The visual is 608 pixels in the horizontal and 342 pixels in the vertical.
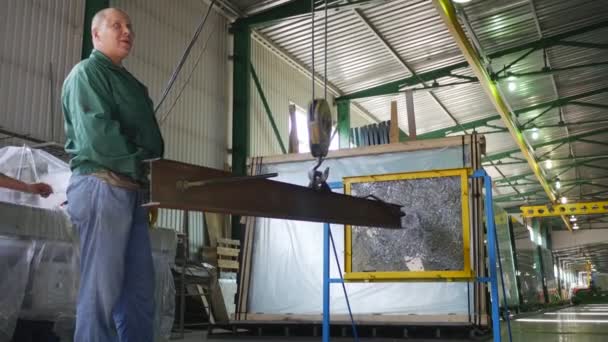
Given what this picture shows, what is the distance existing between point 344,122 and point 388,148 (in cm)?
825

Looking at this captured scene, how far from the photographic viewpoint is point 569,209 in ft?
70.2

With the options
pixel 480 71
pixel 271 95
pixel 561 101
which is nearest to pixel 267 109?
pixel 271 95

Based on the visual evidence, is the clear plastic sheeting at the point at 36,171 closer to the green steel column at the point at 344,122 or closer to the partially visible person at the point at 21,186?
the partially visible person at the point at 21,186

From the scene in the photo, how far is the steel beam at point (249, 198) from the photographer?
1.90 metres

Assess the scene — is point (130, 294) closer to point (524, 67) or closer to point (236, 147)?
point (236, 147)

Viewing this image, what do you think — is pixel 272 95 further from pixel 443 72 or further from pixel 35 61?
pixel 35 61

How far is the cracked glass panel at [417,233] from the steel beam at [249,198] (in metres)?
1.01

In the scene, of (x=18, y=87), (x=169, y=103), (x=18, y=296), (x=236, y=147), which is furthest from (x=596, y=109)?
(x=18, y=296)

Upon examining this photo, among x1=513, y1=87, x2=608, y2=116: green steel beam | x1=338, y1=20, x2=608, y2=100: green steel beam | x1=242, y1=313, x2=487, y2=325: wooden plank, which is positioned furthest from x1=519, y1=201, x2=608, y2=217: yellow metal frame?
x1=242, y1=313, x2=487, y2=325: wooden plank

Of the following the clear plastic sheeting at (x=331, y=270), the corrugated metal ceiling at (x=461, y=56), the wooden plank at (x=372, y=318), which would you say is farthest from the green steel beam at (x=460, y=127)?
the wooden plank at (x=372, y=318)

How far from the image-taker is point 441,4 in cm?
838

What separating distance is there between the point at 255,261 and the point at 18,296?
2693mm

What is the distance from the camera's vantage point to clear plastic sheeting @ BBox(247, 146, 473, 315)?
5230 millimetres

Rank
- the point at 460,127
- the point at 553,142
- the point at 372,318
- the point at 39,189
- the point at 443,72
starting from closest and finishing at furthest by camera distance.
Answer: the point at 39,189 → the point at 372,318 → the point at 443,72 → the point at 460,127 → the point at 553,142
